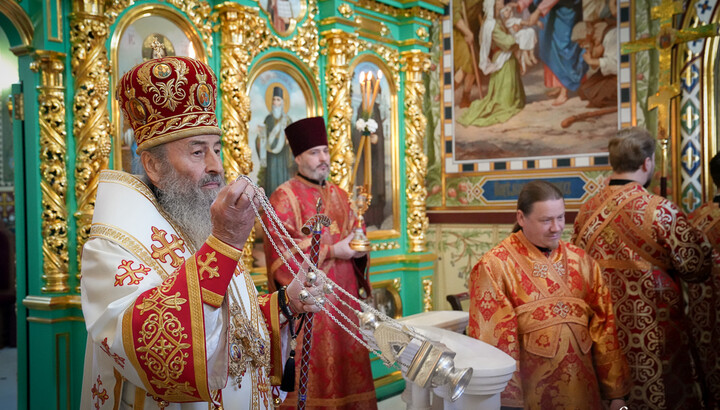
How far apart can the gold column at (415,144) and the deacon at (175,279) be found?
419 cm

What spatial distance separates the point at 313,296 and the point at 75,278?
2398mm

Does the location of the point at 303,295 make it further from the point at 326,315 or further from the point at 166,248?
the point at 326,315

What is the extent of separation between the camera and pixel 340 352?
4367 mm

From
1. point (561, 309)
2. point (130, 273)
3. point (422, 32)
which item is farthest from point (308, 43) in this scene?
point (130, 273)

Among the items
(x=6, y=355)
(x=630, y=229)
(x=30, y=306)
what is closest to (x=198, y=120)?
(x=30, y=306)

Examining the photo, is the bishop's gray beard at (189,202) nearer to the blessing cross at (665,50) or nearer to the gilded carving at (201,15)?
the gilded carving at (201,15)

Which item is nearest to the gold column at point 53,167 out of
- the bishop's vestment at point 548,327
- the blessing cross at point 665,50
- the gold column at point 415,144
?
the bishop's vestment at point 548,327

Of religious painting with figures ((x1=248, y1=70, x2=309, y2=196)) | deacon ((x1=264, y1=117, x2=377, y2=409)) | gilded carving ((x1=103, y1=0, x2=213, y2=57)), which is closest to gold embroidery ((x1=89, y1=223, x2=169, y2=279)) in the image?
deacon ((x1=264, y1=117, x2=377, y2=409))

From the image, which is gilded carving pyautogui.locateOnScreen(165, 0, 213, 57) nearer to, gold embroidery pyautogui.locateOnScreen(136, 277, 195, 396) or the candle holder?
the candle holder

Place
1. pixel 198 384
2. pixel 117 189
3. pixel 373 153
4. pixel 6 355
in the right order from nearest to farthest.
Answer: pixel 198 384 < pixel 117 189 < pixel 373 153 < pixel 6 355

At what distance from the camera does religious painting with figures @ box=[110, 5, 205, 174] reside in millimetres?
4039

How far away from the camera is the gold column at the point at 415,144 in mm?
6422

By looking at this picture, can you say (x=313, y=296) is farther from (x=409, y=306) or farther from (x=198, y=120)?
(x=409, y=306)

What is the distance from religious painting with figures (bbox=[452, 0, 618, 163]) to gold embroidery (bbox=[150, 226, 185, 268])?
4.93 m
